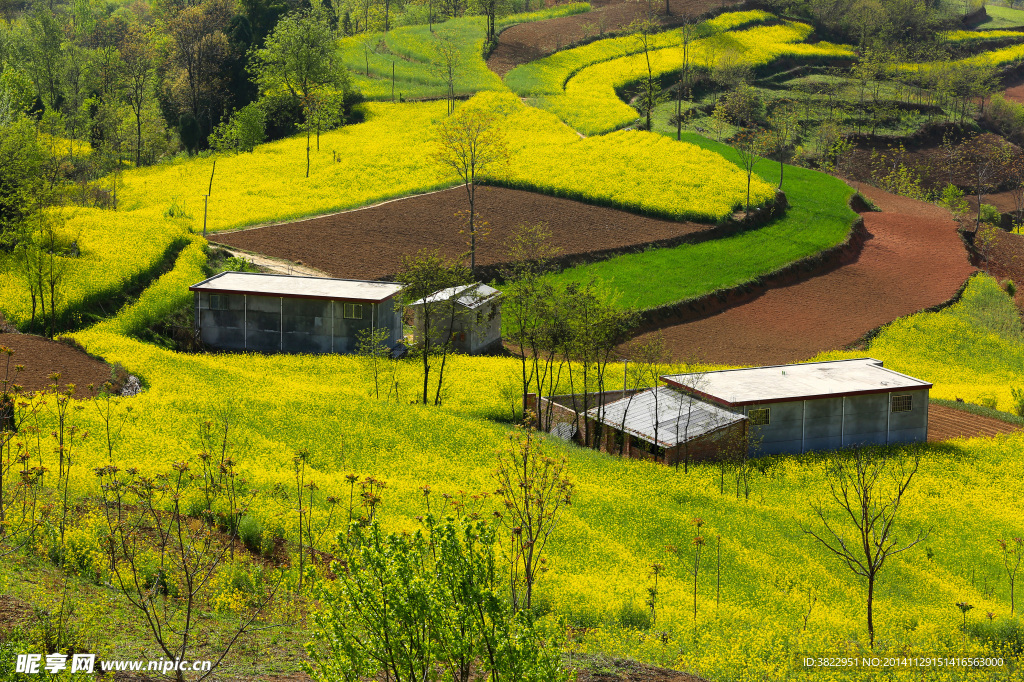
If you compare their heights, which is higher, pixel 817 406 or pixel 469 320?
pixel 469 320

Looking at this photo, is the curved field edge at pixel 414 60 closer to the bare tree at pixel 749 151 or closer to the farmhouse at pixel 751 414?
the bare tree at pixel 749 151

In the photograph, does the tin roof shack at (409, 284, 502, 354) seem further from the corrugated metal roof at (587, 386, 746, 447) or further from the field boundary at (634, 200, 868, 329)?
the corrugated metal roof at (587, 386, 746, 447)

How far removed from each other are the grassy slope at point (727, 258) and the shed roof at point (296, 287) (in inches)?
650

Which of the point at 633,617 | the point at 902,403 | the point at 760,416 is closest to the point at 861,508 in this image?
the point at 633,617

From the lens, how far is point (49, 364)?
3638 cm

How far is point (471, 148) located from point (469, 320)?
21.1 metres

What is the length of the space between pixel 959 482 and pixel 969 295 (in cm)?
3731

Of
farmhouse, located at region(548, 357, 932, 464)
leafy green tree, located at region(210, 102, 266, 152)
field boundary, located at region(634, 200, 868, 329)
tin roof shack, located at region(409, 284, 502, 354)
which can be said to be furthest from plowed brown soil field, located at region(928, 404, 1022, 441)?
leafy green tree, located at region(210, 102, 266, 152)

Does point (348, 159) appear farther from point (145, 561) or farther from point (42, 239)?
point (145, 561)

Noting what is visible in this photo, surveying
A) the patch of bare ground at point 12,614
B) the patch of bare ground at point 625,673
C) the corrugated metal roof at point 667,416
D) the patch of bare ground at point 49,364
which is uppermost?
the patch of bare ground at point 12,614

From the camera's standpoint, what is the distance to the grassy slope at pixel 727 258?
2469 inches

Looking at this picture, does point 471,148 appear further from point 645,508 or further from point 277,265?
point 645,508

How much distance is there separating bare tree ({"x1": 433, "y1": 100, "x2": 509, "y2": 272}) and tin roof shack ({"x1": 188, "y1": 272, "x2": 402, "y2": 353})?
12364mm

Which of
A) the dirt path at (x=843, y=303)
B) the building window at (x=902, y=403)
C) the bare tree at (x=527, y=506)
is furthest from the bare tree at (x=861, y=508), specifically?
the dirt path at (x=843, y=303)
